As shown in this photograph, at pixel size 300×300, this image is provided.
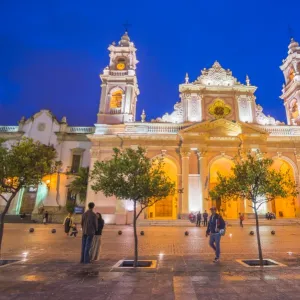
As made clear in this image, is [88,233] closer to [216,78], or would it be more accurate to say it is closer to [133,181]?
[133,181]

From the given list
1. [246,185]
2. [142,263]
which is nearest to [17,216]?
[142,263]

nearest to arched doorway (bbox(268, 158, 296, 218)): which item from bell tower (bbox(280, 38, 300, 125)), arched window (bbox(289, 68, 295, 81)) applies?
bell tower (bbox(280, 38, 300, 125))

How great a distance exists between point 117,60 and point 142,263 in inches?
1334

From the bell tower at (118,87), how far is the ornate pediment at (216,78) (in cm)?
983

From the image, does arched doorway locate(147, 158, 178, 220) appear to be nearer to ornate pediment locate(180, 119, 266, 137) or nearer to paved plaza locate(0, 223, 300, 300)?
ornate pediment locate(180, 119, 266, 137)

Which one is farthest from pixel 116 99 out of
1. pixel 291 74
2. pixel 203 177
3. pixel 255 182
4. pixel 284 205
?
pixel 255 182

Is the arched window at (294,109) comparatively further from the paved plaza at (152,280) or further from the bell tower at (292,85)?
the paved plaza at (152,280)

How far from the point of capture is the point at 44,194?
99.2 feet

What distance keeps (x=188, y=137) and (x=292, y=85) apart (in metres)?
18.7

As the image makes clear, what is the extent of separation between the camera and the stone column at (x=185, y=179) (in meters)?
26.5

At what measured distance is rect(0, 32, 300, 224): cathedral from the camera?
90.9ft

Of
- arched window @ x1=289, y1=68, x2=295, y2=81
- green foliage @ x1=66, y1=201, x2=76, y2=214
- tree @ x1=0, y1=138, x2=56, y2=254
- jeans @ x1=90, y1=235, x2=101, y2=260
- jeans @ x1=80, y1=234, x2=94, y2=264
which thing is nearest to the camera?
jeans @ x1=80, y1=234, x2=94, y2=264

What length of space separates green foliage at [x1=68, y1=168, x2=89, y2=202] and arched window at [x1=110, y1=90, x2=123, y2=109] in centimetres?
1009

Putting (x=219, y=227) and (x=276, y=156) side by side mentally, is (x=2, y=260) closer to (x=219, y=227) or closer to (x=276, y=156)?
(x=219, y=227)
